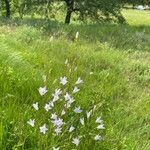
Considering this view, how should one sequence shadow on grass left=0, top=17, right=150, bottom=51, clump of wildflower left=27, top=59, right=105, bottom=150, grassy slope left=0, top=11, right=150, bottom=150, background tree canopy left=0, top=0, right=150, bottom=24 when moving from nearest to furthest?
clump of wildflower left=27, top=59, right=105, bottom=150 → grassy slope left=0, top=11, right=150, bottom=150 → shadow on grass left=0, top=17, right=150, bottom=51 → background tree canopy left=0, top=0, right=150, bottom=24

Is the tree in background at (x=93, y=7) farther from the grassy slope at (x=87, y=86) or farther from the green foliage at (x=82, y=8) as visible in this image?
the grassy slope at (x=87, y=86)

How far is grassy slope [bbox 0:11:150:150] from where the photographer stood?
508 centimetres

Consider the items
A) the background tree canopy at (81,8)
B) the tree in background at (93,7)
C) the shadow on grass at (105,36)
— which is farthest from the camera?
the background tree canopy at (81,8)

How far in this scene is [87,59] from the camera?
32.9 ft

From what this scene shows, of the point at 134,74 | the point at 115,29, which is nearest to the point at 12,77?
the point at 134,74

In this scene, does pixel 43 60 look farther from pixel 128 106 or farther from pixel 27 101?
pixel 27 101

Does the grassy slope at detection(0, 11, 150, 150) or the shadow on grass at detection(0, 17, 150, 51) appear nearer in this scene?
the grassy slope at detection(0, 11, 150, 150)

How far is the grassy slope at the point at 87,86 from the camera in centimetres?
508

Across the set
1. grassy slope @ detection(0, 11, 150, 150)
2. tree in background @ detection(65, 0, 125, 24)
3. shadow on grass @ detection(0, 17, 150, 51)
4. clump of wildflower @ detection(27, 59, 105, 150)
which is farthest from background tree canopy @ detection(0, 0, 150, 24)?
clump of wildflower @ detection(27, 59, 105, 150)

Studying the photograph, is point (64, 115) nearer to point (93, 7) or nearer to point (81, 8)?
point (93, 7)

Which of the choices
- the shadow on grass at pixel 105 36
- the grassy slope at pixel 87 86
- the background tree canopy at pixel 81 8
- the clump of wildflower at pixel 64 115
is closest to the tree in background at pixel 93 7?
the background tree canopy at pixel 81 8

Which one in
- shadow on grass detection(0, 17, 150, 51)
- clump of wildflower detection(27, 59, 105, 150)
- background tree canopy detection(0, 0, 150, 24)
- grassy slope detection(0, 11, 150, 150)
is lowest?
background tree canopy detection(0, 0, 150, 24)

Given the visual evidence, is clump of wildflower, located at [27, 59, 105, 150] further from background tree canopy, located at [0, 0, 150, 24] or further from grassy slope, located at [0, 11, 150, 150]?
background tree canopy, located at [0, 0, 150, 24]

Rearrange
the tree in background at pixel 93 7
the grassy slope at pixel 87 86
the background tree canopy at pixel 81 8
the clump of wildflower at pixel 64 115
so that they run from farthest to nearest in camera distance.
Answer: the background tree canopy at pixel 81 8 → the tree in background at pixel 93 7 → the grassy slope at pixel 87 86 → the clump of wildflower at pixel 64 115
